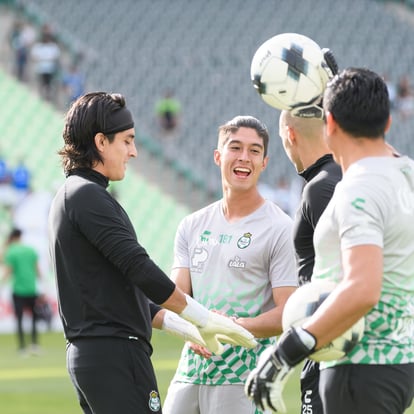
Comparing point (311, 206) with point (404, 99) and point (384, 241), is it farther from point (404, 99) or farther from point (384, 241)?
point (404, 99)

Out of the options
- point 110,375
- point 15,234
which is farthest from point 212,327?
point 15,234

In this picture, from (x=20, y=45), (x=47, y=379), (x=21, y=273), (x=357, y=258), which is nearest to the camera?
(x=357, y=258)

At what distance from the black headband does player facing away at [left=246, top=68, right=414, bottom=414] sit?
123cm

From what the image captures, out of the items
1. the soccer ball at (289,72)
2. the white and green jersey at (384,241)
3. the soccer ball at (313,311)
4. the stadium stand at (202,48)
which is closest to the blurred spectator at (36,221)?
the stadium stand at (202,48)

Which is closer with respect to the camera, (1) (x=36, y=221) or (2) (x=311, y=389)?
(2) (x=311, y=389)

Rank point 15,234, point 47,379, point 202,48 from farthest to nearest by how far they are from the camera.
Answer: point 202,48, point 15,234, point 47,379

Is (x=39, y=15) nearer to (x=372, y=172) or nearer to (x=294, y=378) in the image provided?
(x=294, y=378)

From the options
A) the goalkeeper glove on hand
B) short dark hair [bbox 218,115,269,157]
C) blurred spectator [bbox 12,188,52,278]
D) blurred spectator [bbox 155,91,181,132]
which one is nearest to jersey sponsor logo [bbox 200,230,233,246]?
short dark hair [bbox 218,115,269,157]

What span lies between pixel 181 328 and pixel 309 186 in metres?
1.07

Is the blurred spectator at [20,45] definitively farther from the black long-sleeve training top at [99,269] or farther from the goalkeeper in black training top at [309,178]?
the black long-sleeve training top at [99,269]

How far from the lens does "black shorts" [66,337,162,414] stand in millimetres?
4883

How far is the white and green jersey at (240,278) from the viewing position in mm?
5836

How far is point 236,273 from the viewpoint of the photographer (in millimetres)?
5891

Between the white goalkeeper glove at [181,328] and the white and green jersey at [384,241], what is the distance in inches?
46.2
